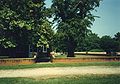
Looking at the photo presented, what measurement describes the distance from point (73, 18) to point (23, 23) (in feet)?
46.1

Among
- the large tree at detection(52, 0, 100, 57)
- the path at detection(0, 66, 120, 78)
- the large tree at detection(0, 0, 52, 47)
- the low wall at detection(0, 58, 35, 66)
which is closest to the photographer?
the path at detection(0, 66, 120, 78)

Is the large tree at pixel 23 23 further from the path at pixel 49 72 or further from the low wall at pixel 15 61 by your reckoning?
the path at pixel 49 72

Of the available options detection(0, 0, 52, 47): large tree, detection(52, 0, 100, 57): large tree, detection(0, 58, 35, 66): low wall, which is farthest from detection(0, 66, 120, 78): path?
detection(52, 0, 100, 57): large tree

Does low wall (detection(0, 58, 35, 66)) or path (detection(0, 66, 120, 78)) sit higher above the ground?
low wall (detection(0, 58, 35, 66))

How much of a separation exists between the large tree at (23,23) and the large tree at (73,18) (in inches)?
307

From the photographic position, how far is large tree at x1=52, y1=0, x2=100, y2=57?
44625 millimetres

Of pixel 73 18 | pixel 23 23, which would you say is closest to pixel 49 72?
pixel 23 23

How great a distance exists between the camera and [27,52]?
42.8 m

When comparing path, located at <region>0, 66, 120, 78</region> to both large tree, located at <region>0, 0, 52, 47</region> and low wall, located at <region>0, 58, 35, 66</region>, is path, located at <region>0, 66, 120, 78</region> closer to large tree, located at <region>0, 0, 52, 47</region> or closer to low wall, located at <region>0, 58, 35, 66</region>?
low wall, located at <region>0, 58, 35, 66</region>

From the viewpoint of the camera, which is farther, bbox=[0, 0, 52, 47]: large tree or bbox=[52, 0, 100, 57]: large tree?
bbox=[52, 0, 100, 57]: large tree

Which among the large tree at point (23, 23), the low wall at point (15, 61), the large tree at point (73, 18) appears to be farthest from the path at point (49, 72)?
the large tree at point (73, 18)

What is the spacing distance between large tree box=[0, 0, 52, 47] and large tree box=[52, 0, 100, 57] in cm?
780

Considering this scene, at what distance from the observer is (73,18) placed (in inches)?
1785

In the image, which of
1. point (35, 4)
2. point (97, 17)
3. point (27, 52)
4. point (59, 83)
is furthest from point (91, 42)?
point (59, 83)
